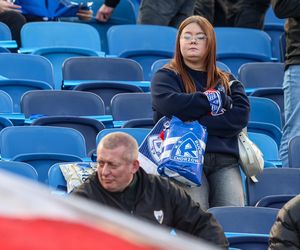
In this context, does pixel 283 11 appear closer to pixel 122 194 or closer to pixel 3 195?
pixel 122 194

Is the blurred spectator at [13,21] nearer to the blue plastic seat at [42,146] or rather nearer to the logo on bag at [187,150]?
the blue plastic seat at [42,146]

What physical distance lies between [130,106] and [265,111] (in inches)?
40.5

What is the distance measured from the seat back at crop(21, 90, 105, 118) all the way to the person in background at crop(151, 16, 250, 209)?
117cm

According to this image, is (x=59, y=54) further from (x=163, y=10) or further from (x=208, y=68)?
(x=208, y=68)

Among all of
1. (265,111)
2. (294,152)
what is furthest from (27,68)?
(294,152)

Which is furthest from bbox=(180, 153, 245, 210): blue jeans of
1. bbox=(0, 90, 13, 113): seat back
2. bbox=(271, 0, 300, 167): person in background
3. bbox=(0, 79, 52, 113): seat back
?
bbox=(0, 79, 52, 113): seat back

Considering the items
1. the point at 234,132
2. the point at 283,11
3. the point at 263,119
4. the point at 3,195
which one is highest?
the point at 3,195

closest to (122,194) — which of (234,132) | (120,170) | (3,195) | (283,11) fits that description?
(120,170)

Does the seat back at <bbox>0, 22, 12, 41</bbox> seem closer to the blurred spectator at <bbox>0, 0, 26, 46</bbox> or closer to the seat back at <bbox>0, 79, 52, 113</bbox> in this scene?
the blurred spectator at <bbox>0, 0, 26, 46</bbox>

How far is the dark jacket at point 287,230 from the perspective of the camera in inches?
173

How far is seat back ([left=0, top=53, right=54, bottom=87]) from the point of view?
7143mm

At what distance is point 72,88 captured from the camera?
282 inches

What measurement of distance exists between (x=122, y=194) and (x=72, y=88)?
278cm

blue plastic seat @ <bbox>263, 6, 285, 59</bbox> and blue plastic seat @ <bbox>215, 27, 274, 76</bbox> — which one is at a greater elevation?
blue plastic seat @ <bbox>215, 27, 274, 76</bbox>
